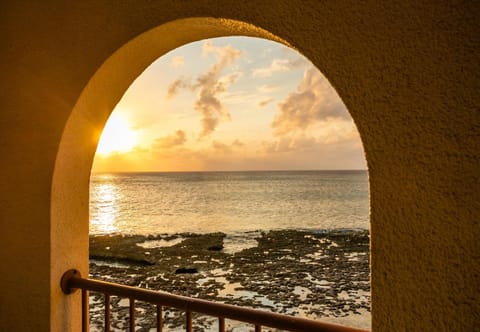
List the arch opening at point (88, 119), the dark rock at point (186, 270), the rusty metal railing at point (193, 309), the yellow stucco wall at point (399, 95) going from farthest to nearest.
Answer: the dark rock at point (186, 270), the arch opening at point (88, 119), the rusty metal railing at point (193, 309), the yellow stucco wall at point (399, 95)

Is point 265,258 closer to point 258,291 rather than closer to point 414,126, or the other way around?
point 258,291

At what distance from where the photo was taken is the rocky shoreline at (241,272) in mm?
8609

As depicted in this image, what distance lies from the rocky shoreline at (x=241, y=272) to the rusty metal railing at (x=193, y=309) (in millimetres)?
6179

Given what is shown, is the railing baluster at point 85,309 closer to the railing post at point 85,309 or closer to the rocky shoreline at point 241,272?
the railing post at point 85,309

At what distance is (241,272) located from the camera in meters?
12.1

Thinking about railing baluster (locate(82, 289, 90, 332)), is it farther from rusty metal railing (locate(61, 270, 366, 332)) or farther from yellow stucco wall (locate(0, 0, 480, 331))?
yellow stucco wall (locate(0, 0, 480, 331))

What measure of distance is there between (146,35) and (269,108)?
37688 mm

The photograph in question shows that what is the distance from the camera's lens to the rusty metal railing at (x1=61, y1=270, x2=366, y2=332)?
1.19m

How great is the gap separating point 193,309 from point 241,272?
36.6 feet

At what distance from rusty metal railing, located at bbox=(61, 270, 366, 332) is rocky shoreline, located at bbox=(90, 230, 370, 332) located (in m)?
6.18

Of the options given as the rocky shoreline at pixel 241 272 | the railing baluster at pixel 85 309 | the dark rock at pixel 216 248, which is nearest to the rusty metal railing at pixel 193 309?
the railing baluster at pixel 85 309

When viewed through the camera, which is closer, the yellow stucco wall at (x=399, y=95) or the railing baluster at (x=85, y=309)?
the yellow stucco wall at (x=399, y=95)

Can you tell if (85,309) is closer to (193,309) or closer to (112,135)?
(193,309)

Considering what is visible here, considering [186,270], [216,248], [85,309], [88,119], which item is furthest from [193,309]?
[216,248]
